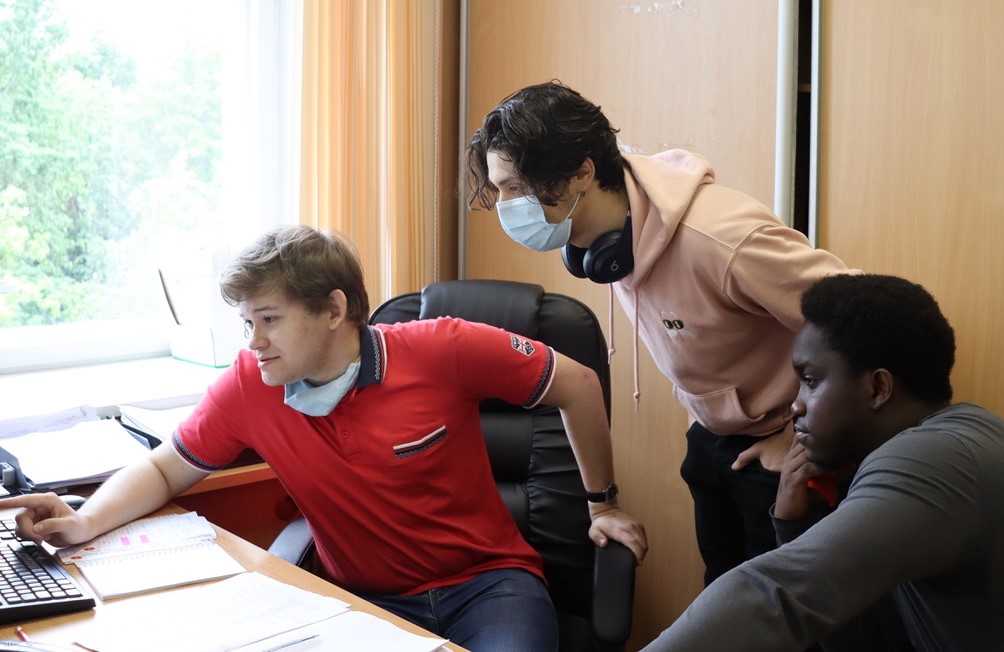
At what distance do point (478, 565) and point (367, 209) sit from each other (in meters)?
1.21

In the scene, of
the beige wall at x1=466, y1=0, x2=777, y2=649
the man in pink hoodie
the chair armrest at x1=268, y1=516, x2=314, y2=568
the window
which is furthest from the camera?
the window

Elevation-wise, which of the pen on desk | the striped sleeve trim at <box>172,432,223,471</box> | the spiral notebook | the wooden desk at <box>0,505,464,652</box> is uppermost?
the striped sleeve trim at <box>172,432,223,471</box>

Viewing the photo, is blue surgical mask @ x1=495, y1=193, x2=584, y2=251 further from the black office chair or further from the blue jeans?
the blue jeans

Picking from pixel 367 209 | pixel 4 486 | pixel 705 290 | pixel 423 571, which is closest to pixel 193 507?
pixel 4 486

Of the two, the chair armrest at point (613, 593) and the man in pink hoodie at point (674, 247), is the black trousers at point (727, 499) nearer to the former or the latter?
the man in pink hoodie at point (674, 247)

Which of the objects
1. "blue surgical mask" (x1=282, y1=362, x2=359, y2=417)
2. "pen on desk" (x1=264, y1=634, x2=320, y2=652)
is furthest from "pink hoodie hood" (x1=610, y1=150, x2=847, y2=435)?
"pen on desk" (x1=264, y1=634, x2=320, y2=652)

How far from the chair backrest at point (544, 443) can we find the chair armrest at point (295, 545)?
15.3 inches

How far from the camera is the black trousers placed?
5.20 feet

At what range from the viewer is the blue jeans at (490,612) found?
1.39 meters

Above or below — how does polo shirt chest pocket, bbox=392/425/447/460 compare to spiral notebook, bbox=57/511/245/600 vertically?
above

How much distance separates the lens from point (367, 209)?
8.18 feet

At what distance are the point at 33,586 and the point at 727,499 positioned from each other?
1.18 m

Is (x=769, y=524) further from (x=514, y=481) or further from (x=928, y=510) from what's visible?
(x=928, y=510)

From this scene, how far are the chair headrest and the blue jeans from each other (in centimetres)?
48
